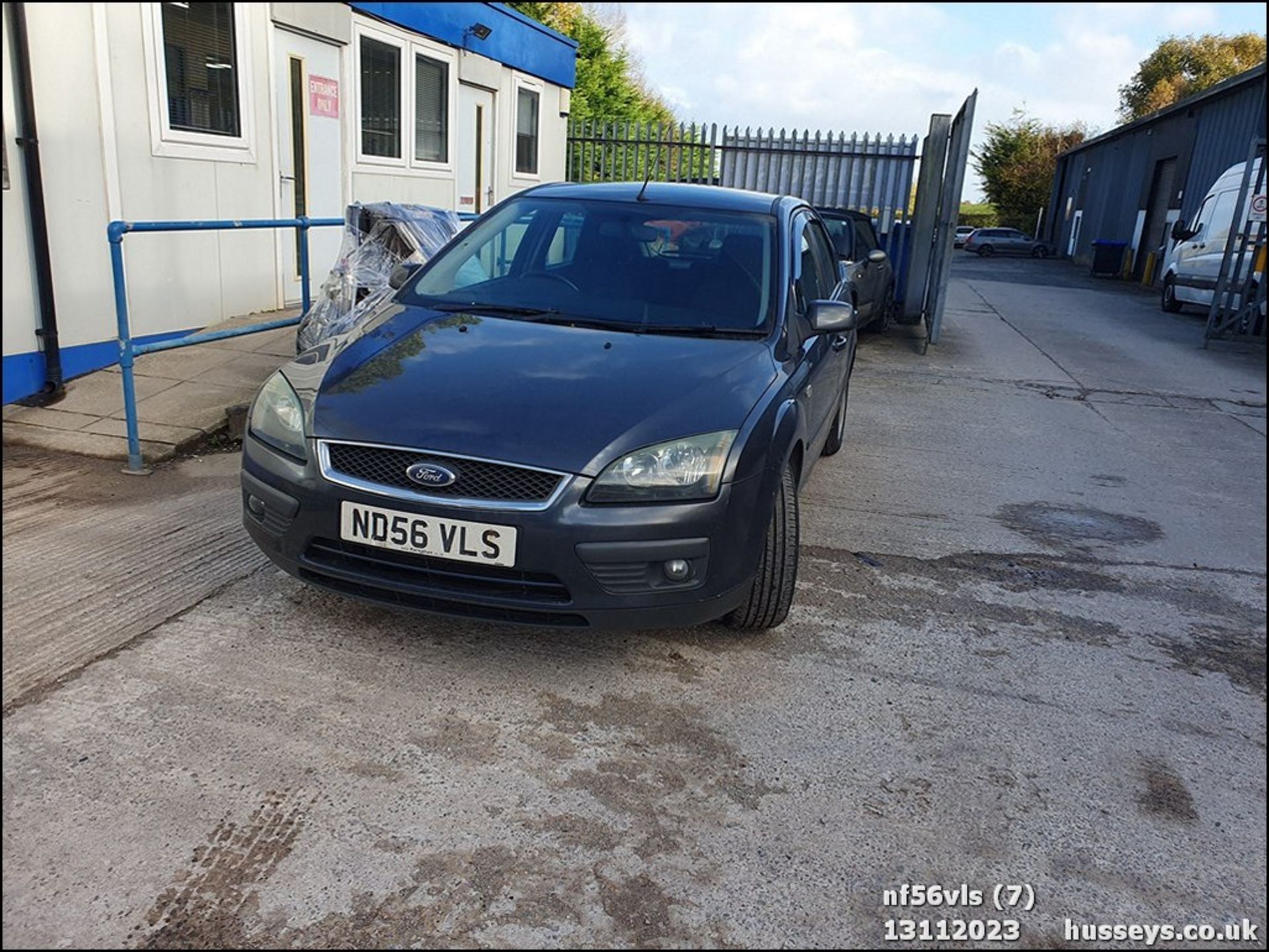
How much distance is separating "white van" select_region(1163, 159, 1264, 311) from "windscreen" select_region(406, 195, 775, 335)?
37.4ft

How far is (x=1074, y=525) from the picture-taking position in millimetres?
4949

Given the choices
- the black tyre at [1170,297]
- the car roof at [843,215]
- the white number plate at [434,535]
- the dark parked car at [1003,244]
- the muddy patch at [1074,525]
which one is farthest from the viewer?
the dark parked car at [1003,244]

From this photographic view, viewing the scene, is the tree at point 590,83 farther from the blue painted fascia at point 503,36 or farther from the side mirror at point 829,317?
the side mirror at point 829,317

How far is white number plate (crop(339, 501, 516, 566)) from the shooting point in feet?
8.98

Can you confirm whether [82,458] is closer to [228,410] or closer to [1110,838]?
[228,410]

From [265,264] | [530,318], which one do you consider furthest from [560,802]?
[265,264]

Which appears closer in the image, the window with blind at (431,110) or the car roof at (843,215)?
the window with blind at (431,110)

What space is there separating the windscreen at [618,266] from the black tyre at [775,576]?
0.75 metres

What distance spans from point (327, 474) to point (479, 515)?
0.52 meters

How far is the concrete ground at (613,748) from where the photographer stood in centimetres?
209

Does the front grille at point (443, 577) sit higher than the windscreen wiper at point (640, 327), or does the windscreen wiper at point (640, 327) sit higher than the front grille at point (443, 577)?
the windscreen wiper at point (640, 327)

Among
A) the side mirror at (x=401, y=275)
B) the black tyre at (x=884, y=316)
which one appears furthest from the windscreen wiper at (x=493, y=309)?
the black tyre at (x=884, y=316)

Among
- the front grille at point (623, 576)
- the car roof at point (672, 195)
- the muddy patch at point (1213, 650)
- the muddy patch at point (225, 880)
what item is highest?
the car roof at point (672, 195)

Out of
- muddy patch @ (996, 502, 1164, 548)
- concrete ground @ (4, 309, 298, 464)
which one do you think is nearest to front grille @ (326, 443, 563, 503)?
concrete ground @ (4, 309, 298, 464)
